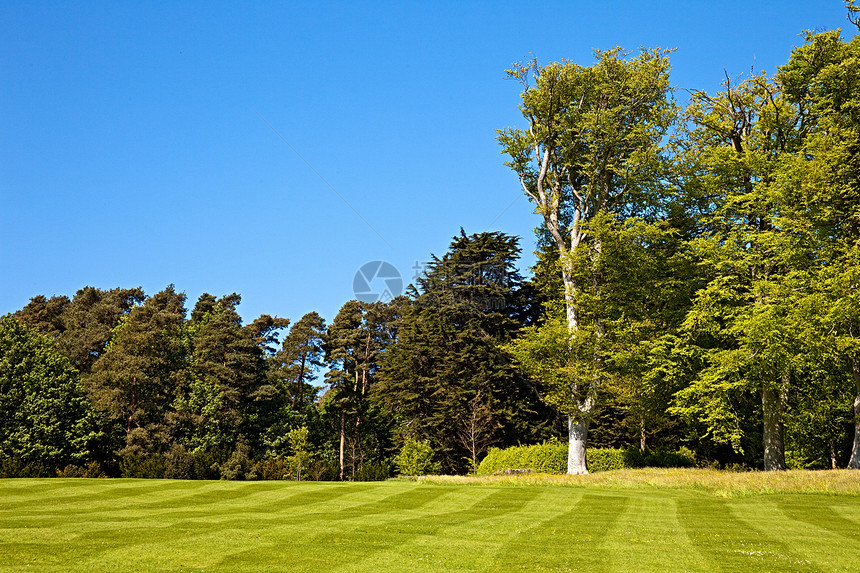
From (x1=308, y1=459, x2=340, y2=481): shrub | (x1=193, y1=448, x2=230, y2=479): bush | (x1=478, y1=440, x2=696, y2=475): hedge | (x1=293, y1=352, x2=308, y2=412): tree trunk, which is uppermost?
(x1=293, y1=352, x2=308, y2=412): tree trunk

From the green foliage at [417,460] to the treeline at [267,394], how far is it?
26.8 inches

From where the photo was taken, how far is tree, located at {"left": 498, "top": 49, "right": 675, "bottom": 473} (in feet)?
93.9

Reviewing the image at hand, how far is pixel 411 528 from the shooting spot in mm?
11711

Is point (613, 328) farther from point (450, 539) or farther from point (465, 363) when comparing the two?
point (450, 539)

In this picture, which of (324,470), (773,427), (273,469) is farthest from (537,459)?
(273,469)

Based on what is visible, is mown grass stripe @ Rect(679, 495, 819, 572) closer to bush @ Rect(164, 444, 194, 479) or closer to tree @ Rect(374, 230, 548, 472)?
tree @ Rect(374, 230, 548, 472)

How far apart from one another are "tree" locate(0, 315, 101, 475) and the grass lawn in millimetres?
25765

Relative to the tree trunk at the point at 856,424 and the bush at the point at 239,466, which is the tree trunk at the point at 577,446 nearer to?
the tree trunk at the point at 856,424

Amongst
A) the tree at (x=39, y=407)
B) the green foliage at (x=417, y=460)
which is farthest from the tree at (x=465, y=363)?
the tree at (x=39, y=407)

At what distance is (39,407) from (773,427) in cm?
4214

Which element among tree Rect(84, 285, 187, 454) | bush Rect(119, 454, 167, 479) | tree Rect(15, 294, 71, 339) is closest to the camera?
bush Rect(119, 454, 167, 479)

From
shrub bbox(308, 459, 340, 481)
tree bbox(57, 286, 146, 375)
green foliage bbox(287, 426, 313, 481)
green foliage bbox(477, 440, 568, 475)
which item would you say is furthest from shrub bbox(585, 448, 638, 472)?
tree bbox(57, 286, 146, 375)

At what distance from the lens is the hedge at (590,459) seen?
102 ft

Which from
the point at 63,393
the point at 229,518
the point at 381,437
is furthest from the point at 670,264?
the point at 63,393
